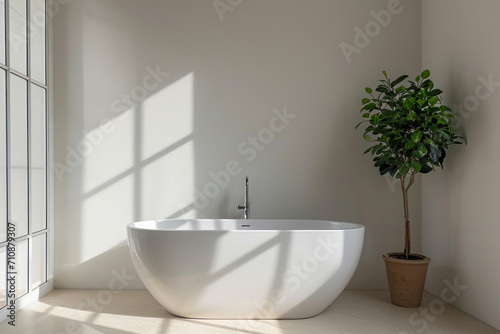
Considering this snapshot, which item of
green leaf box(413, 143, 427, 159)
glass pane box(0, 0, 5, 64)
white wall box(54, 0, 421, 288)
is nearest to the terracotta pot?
white wall box(54, 0, 421, 288)

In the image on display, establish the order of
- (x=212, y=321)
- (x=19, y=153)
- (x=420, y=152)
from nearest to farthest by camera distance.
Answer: (x=212, y=321)
(x=420, y=152)
(x=19, y=153)

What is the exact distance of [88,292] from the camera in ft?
10.4

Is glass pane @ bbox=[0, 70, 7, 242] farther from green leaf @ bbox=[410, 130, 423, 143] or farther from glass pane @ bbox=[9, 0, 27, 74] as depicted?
green leaf @ bbox=[410, 130, 423, 143]

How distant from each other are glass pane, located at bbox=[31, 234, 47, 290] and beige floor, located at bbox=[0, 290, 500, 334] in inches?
5.9

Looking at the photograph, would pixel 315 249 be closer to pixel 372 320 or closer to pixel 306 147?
pixel 372 320

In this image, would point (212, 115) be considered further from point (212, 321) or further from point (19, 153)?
point (212, 321)

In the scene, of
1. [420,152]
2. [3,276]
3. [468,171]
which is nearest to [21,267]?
[3,276]

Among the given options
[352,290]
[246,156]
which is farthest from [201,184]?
[352,290]

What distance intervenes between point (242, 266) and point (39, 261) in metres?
1.58

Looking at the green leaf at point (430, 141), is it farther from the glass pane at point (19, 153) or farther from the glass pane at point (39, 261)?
the glass pane at point (39, 261)

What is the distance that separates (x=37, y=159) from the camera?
304cm

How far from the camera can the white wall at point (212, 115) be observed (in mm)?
3262

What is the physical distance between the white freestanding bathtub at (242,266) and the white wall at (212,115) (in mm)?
831

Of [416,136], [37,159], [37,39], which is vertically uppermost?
[37,39]
